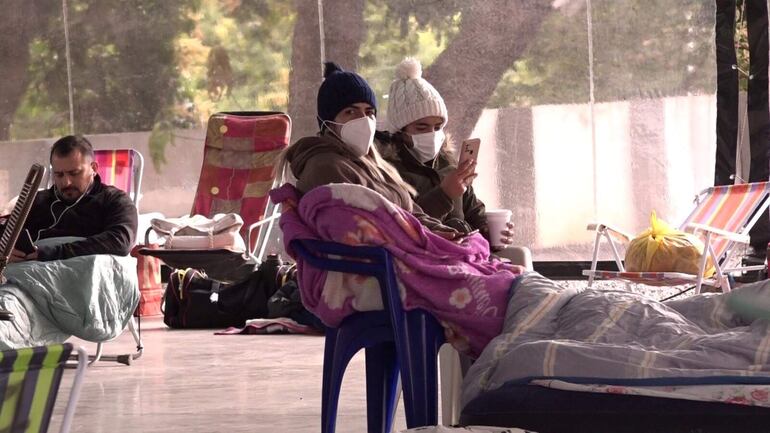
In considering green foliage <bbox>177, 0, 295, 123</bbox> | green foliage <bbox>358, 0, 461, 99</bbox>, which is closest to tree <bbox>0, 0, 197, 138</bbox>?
green foliage <bbox>177, 0, 295, 123</bbox>

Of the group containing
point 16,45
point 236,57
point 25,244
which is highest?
point 16,45

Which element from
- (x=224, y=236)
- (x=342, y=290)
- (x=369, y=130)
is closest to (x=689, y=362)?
(x=342, y=290)

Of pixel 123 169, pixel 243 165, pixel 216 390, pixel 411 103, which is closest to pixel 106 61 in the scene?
pixel 243 165

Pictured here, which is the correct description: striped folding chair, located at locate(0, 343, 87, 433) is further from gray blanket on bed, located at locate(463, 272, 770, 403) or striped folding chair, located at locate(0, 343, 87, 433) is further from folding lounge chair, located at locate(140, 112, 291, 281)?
folding lounge chair, located at locate(140, 112, 291, 281)

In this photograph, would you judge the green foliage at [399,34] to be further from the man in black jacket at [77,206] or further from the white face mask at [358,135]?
the white face mask at [358,135]

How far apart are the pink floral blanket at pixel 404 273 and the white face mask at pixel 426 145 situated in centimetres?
65

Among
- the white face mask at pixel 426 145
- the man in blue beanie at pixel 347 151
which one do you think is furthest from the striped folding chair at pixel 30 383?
the white face mask at pixel 426 145

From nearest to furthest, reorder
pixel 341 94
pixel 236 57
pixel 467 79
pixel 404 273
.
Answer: pixel 404 273 → pixel 341 94 → pixel 467 79 → pixel 236 57

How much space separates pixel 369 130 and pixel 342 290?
0.48m

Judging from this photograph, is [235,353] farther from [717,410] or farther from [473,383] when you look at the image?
[717,410]

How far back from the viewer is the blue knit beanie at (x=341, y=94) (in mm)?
3139

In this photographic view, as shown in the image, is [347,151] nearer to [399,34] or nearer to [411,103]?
[411,103]

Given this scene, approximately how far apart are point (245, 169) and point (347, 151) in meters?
4.52

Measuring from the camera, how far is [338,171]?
2908 millimetres
